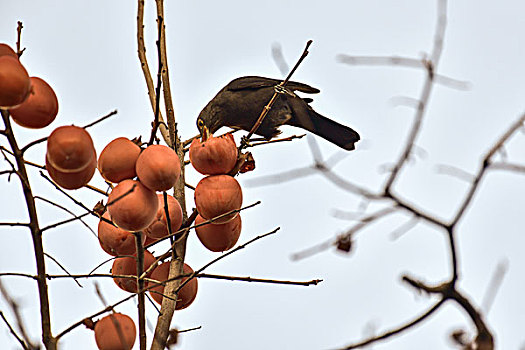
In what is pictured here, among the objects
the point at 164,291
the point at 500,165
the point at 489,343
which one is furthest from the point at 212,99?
the point at 489,343

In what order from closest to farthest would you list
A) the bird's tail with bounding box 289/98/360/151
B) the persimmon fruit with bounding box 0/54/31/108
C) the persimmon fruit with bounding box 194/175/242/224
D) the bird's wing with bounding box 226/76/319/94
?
the persimmon fruit with bounding box 0/54/31/108 → the persimmon fruit with bounding box 194/175/242/224 → the bird's wing with bounding box 226/76/319/94 → the bird's tail with bounding box 289/98/360/151

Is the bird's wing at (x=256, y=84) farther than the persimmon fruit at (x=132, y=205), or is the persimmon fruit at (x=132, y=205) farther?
the bird's wing at (x=256, y=84)

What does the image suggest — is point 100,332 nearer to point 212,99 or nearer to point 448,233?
point 448,233

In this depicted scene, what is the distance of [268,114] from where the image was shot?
332cm

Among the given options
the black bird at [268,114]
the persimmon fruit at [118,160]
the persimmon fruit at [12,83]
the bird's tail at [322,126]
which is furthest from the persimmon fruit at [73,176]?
the bird's tail at [322,126]

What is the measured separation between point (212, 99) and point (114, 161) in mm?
2172

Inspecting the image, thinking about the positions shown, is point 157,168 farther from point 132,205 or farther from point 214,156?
point 214,156

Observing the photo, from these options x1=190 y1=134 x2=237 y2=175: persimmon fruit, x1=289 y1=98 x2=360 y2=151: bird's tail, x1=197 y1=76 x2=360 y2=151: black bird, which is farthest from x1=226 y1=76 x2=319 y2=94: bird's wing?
x1=190 y1=134 x2=237 y2=175: persimmon fruit

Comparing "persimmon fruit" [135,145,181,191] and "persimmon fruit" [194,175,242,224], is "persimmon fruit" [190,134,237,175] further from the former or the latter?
"persimmon fruit" [135,145,181,191]

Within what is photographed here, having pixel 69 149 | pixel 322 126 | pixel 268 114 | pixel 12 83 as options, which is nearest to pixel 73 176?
pixel 69 149

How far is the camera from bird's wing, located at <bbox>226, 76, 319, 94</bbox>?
3246 millimetres

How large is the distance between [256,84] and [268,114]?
186 mm

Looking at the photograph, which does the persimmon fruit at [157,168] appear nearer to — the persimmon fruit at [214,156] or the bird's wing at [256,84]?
the persimmon fruit at [214,156]

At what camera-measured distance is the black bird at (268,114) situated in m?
3.32
